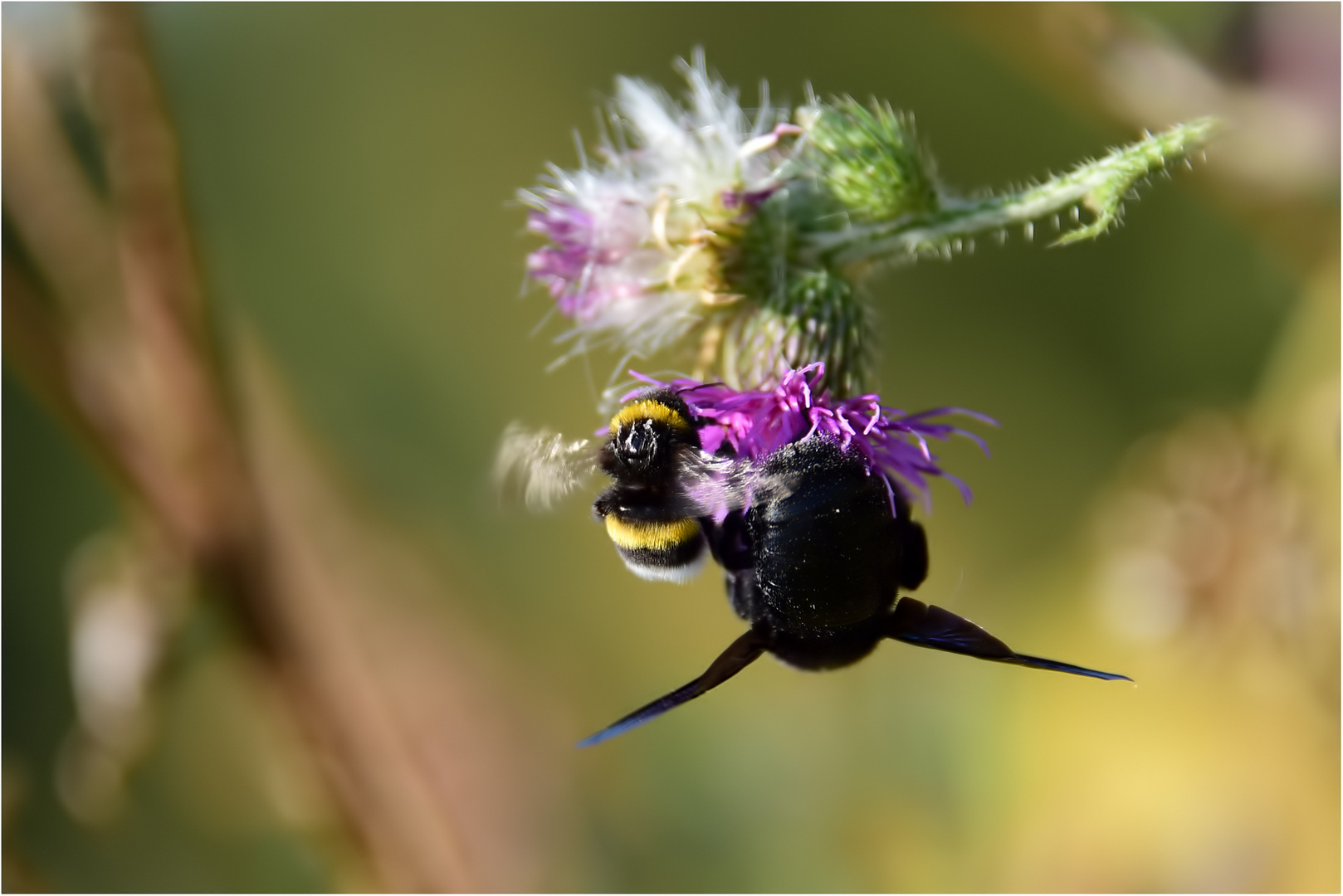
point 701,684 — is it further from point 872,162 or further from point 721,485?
point 872,162

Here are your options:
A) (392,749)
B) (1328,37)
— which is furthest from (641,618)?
(1328,37)

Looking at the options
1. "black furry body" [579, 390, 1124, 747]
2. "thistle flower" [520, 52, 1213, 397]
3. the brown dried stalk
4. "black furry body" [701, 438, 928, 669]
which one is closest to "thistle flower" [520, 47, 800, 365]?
"thistle flower" [520, 52, 1213, 397]

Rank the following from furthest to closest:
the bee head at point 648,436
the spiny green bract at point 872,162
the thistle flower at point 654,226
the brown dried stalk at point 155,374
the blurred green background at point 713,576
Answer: the blurred green background at point 713,576 < the brown dried stalk at point 155,374 < the thistle flower at point 654,226 < the spiny green bract at point 872,162 < the bee head at point 648,436

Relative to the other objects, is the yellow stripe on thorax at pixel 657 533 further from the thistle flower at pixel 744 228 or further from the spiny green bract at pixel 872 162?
the spiny green bract at pixel 872 162

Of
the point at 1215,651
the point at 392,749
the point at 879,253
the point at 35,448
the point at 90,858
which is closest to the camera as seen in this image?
the point at 879,253

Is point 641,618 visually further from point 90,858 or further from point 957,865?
point 90,858

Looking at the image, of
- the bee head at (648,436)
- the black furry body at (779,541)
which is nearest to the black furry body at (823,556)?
the black furry body at (779,541)
